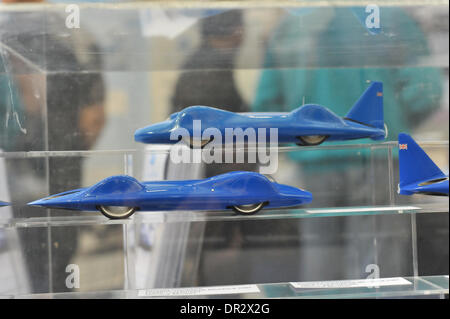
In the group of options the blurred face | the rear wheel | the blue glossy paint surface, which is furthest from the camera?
the blurred face

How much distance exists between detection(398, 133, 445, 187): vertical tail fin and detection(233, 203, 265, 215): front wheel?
1.03 feet

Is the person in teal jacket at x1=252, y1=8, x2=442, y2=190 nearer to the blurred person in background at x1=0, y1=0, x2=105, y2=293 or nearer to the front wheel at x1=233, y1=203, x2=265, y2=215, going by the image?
the front wheel at x1=233, y1=203, x2=265, y2=215

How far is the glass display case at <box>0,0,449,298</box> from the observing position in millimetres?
966

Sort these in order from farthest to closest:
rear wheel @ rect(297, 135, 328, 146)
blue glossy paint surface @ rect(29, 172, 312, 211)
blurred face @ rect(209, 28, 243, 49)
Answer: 1. blurred face @ rect(209, 28, 243, 49)
2. rear wheel @ rect(297, 135, 328, 146)
3. blue glossy paint surface @ rect(29, 172, 312, 211)

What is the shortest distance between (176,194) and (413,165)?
50 centimetres

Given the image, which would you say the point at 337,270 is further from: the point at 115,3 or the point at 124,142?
the point at 115,3

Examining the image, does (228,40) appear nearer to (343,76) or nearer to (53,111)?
(343,76)

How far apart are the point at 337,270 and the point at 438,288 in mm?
299

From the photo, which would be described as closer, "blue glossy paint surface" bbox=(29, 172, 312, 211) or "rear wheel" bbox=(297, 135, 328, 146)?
"blue glossy paint surface" bbox=(29, 172, 312, 211)

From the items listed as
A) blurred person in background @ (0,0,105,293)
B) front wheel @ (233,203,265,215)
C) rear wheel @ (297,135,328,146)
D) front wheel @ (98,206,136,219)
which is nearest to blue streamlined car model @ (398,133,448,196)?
rear wheel @ (297,135,328,146)

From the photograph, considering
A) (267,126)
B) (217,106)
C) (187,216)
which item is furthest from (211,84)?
(187,216)

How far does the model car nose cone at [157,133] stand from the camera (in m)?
0.85

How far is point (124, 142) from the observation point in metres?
1.02

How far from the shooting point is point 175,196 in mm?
771
